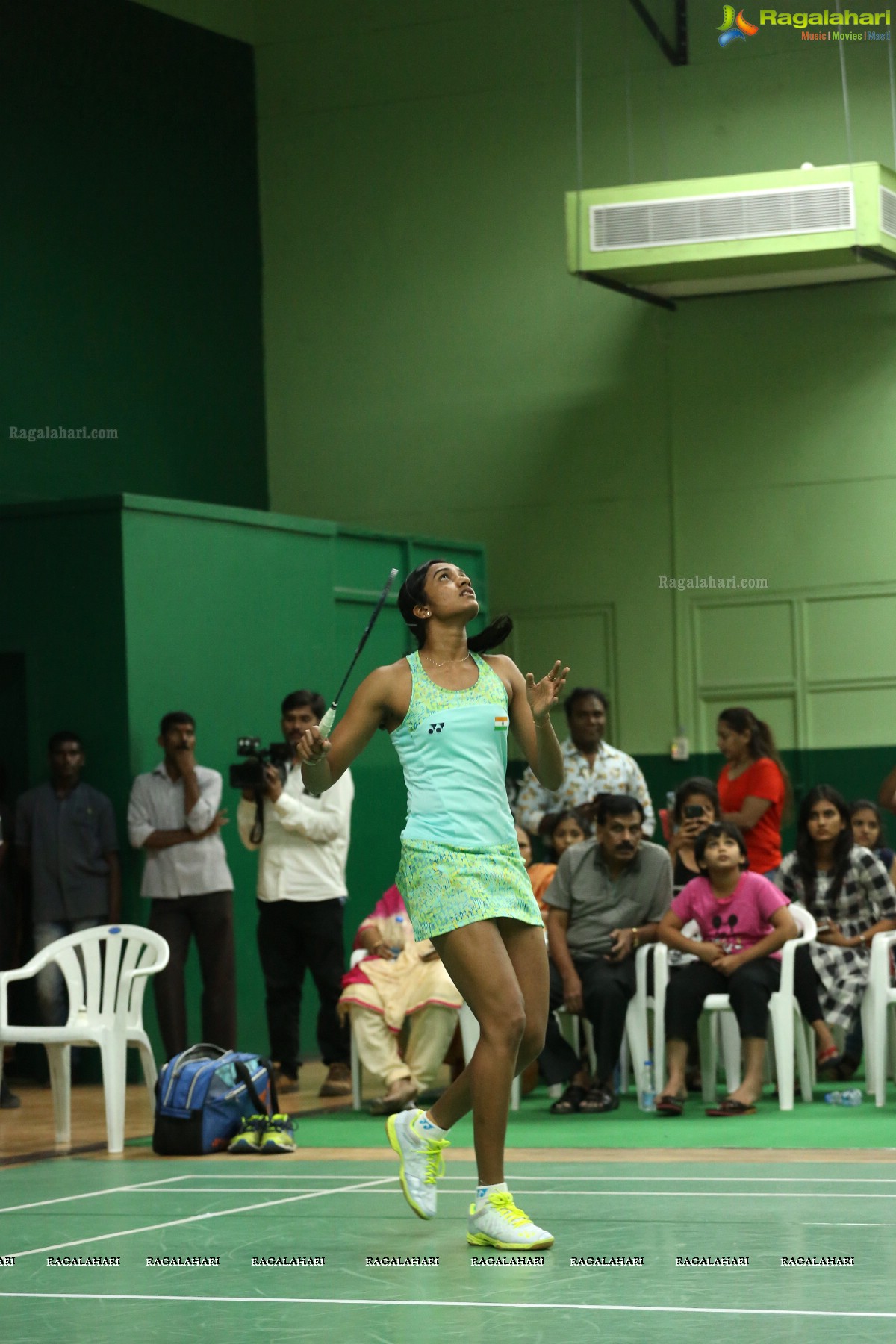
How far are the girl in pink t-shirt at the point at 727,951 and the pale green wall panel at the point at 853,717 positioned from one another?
3814mm

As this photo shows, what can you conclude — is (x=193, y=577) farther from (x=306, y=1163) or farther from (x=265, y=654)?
(x=306, y=1163)

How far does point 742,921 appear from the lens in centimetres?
741

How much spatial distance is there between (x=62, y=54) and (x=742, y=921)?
Result: 6.61 m

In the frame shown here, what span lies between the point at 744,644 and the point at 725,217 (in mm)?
2583

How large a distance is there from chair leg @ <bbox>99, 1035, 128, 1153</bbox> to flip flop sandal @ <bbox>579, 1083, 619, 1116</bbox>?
5.59 feet

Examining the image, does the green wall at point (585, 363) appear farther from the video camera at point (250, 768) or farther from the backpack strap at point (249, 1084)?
the backpack strap at point (249, 1084)

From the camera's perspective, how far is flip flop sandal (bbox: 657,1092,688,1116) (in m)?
Result: 7.05

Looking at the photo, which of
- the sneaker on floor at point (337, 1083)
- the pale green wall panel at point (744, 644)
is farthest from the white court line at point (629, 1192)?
the pale green wall panel at point (744, 644)

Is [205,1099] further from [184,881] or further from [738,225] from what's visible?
[738,225]

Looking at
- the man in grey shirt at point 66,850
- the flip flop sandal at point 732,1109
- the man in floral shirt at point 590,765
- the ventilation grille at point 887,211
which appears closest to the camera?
the flip flop sandal at point 732,1109

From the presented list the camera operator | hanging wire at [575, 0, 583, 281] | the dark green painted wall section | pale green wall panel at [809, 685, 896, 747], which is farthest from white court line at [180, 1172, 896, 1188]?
hanging wire at [575, 0, 583, 281]

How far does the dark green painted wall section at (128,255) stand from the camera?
10750mm

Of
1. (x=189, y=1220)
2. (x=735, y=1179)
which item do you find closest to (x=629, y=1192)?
(x=735, y=1179)

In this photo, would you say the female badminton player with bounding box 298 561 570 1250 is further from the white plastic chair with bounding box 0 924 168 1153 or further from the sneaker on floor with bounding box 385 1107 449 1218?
the white plastic chair with bounding box 0 924 168 1153
